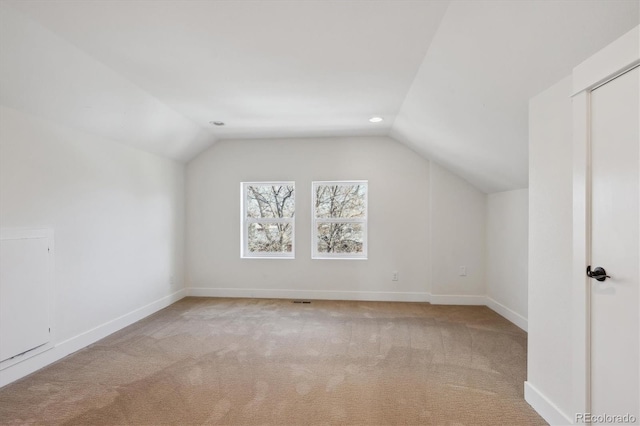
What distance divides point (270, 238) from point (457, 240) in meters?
2.74

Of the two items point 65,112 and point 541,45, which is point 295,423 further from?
point 65,112

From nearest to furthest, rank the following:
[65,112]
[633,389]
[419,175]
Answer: [633,389] → [65,112] → [419,175]

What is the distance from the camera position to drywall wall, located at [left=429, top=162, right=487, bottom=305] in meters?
4.88

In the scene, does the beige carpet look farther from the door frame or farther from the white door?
the white door

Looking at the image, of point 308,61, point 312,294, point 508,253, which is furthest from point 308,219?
point 308,61

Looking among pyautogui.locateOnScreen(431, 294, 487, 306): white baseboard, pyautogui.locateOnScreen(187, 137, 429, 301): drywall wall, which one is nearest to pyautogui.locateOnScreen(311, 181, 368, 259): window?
pyautogui.locateOnScreen(187, 137, 429, 301): drywall wall

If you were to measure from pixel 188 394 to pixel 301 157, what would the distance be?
11.7 feet

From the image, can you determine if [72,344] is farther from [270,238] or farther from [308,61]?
[308,61]

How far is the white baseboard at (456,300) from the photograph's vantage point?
4.84 m

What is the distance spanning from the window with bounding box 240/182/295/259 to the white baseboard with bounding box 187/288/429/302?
0.54 metres

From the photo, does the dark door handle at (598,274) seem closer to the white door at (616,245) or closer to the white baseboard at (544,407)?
the white door at (616,245)

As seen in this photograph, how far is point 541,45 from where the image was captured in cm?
181

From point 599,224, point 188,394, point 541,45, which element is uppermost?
point 541,45

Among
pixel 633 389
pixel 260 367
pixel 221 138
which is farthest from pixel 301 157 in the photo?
pixel 633 389
